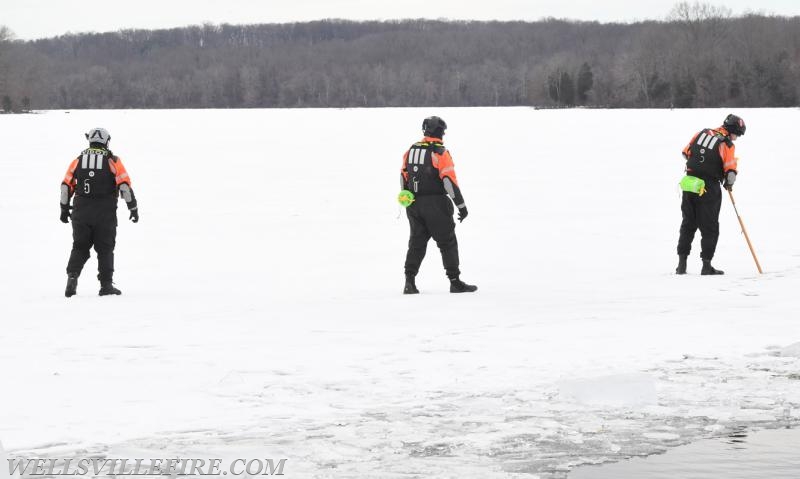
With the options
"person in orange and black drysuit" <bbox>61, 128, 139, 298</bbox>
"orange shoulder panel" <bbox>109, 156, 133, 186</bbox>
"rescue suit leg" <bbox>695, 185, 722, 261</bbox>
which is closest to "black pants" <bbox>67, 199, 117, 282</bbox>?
"person in orange and black drysuit" <bbox>61, 128, 139, 298</bbox>

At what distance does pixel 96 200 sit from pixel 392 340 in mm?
3686

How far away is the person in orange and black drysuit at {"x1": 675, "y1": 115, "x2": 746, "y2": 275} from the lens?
10.9 metres

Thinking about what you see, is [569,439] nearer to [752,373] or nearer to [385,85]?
[752,373]

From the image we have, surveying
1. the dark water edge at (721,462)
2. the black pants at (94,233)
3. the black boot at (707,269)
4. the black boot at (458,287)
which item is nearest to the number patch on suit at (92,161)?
the black pants at (94,233)

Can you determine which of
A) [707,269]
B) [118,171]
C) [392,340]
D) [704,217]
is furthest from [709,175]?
[118,171]

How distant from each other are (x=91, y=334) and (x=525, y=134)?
38422 mm

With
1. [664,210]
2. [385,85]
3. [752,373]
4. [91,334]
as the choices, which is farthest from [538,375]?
[385,85]

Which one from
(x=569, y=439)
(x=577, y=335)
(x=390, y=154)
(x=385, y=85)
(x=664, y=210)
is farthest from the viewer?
(x=385, y=85)

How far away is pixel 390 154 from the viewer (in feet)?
110

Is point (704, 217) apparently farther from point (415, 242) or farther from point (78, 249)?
point (78, 249)

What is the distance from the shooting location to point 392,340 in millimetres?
7777

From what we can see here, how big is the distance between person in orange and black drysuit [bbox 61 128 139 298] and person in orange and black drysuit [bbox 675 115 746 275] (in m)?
5.30

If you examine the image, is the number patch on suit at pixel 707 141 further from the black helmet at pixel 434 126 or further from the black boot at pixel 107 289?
the black boot at pixel 107 289

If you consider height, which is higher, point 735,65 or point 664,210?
point 735,65
